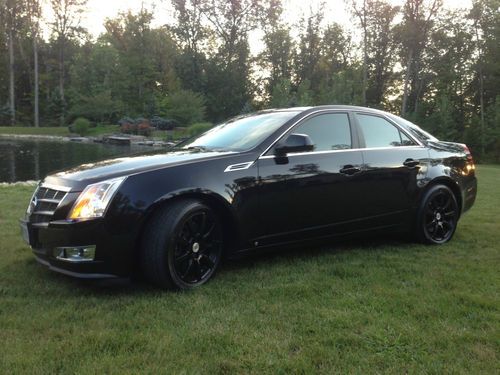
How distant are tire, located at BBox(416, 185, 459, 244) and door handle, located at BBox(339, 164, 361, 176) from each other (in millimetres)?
1066

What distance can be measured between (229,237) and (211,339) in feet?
3.99

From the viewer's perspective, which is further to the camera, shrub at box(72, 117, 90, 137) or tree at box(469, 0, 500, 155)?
shrub at box(72, 117, 90, 137)

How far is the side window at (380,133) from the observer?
15.7 feet

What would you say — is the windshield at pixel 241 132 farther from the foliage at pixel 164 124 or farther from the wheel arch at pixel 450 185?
the foliage at pixel 164 124

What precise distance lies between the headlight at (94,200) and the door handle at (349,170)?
210 centimetres

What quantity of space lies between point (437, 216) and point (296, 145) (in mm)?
2209

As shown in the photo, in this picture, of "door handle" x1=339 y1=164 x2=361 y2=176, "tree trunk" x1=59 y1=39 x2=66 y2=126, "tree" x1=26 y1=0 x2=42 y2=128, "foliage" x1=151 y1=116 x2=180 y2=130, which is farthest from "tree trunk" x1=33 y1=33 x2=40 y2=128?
"door handle" x1=339 y1=164 x2=361 y2=176

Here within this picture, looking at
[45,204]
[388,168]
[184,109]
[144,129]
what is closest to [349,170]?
[388,168]

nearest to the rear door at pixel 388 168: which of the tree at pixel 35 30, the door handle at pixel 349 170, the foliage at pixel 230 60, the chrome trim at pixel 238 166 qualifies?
the door handle at pixel 349 170

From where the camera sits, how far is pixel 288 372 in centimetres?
238

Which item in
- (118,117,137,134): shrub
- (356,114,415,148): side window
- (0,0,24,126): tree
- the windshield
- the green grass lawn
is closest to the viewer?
the green grass lawn

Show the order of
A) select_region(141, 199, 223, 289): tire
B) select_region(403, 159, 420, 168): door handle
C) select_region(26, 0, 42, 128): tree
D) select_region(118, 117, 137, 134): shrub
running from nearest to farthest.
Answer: select_region(141, 199, 223, 289): tire < select_region(403, 159, 420, 168): door handle < select_region(118, 117, 137, 134): shrub < select_region(26, 0, 42, 128): tree

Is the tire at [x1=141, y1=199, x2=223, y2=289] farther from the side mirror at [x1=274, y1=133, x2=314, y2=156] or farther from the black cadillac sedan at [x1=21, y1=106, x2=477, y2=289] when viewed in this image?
the side mirror at [x1=274, y1=133, x2=314, y2=156]

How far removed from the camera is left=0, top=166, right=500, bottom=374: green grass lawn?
8.09ft
